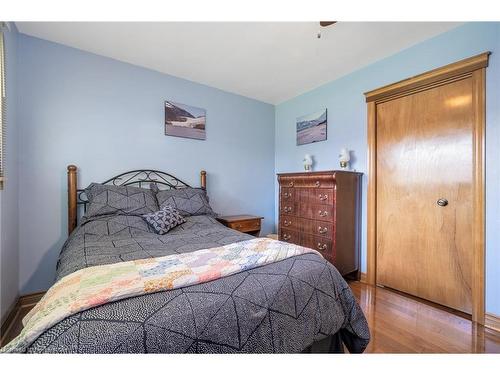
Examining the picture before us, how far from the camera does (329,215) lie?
2.30 metres

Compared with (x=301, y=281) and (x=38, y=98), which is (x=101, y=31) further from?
(x=301, y=281)

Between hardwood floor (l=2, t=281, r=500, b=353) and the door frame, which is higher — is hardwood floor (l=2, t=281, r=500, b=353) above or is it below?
below

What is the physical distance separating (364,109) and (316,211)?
49.8 inches

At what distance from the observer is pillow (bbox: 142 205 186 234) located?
6.04 ft

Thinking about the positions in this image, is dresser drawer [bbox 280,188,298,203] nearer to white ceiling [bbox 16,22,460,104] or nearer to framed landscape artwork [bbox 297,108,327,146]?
framed landscape artwork [bbox 297,108,327,146]

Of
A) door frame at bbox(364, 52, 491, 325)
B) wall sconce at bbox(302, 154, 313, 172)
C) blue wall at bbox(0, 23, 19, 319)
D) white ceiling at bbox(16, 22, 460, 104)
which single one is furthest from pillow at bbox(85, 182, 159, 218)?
door frame at bbox(364, 52, 491, 325)

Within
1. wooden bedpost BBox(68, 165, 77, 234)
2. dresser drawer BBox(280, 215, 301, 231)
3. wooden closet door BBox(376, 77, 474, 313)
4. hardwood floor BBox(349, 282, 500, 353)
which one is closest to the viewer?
hardwood floor BBox(349, 282, 500, 353)

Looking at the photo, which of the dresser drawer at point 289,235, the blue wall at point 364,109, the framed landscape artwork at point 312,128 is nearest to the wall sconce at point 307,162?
the blue wall at point 364,109

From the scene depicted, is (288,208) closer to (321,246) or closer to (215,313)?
(321,246)

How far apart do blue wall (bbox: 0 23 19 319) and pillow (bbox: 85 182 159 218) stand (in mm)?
479

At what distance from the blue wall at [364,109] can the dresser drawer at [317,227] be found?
19.5 inches

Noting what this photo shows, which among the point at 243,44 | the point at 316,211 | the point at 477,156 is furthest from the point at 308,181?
the point at 243,44

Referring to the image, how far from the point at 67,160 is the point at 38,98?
0.58 m
